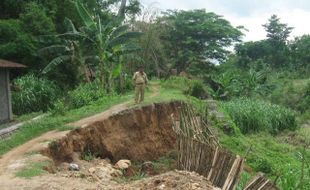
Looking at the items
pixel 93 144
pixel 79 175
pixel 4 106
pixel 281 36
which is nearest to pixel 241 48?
pixel 281 36

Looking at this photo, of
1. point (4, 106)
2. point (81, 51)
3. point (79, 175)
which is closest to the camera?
point (79, 175)

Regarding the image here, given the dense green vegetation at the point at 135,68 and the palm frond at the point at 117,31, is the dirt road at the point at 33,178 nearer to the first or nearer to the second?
the dense green vegetation at the point at 135,68

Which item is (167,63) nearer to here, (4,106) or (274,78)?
(274,78)

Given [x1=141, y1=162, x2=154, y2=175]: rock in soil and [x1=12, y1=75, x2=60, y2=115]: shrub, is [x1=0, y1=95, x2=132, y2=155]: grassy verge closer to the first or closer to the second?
[x1=141, y1=162, x2=154, y2=175]: rock in soil

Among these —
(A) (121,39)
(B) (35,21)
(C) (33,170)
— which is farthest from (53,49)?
(C) (33,170)

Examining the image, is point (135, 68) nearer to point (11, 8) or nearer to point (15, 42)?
point (11, 8)

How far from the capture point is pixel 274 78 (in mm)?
47281

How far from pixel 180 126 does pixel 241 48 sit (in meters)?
42.3

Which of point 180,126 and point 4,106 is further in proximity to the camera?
point 4,106

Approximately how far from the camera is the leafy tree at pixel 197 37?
4212 cm

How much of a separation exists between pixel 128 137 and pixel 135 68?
18.4 m

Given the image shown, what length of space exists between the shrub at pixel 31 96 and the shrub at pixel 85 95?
176cm

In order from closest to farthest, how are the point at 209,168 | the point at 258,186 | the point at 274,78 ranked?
the point at 258,186, the point at 209,168, the point at 274,78

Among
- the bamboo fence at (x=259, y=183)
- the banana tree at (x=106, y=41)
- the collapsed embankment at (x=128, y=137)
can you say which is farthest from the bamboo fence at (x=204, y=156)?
the banana tree at (x=106, y=41)
